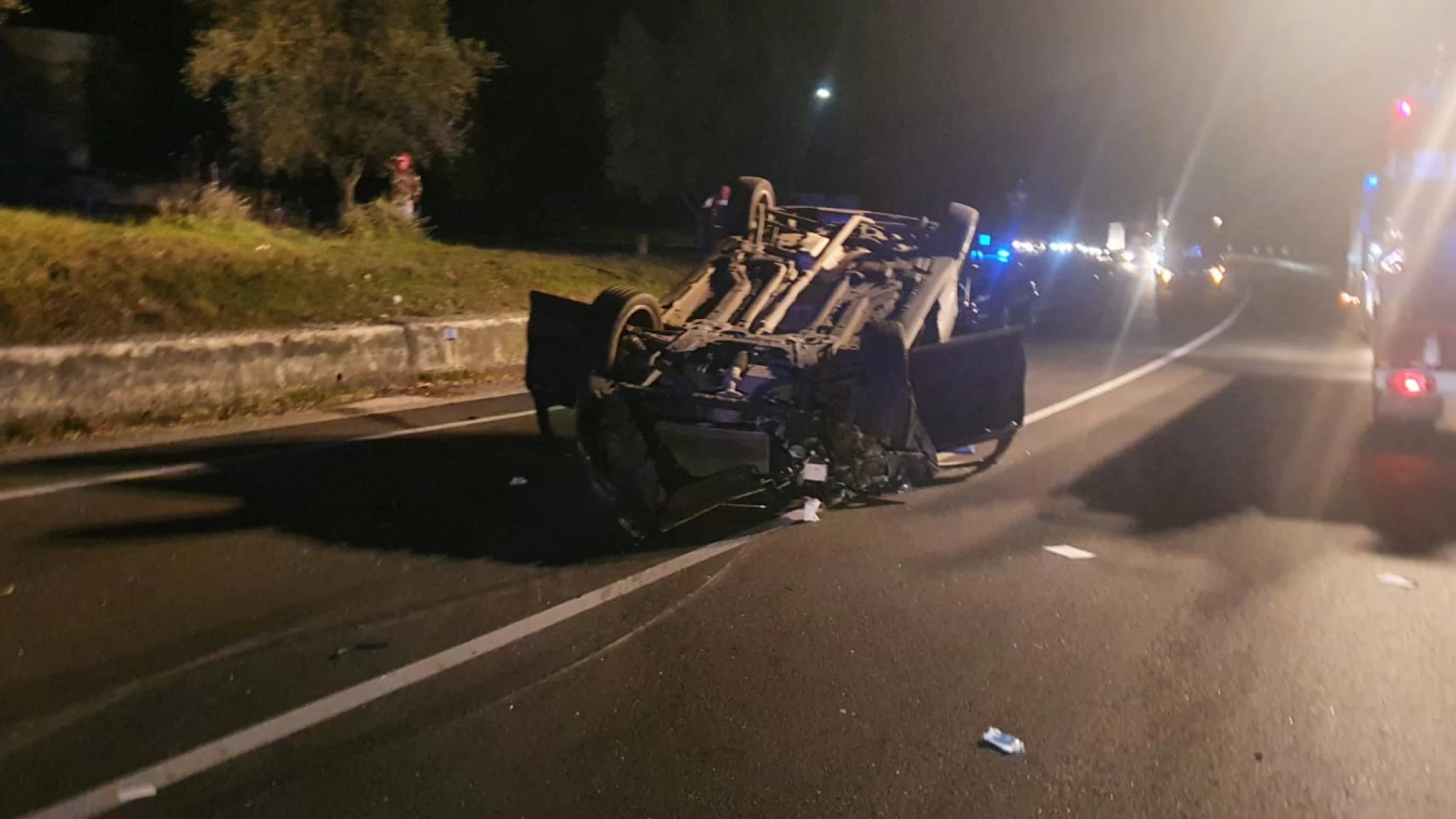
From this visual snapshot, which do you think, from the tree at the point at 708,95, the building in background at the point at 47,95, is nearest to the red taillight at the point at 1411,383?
the building in background at the point at 47,95

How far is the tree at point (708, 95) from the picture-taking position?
3000 centimetres

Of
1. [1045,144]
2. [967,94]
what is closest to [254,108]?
[967,94]

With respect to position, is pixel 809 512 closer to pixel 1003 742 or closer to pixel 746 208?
pixel 746 208

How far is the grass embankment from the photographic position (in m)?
11.3

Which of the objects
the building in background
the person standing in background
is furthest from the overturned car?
the building in background

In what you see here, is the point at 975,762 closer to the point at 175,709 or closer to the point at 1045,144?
the point at 175,709

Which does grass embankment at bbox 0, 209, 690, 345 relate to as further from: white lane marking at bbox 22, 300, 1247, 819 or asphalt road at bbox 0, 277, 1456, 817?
white lane marking at bbox 22, 300, 1247, 819

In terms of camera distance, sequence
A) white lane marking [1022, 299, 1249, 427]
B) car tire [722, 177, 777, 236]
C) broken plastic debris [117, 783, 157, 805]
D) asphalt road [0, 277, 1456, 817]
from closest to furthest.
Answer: broken plastic debris [117, 783, 157, 805], asphalt road [0, 277, 1456, 817], car tire [722, 177, 777, 236], white lane marking [1022, 299, 1249, 427]

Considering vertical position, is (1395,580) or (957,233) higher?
(957,233)

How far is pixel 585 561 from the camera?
22.5 feet

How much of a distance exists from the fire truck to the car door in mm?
4170

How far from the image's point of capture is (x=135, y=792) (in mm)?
4129

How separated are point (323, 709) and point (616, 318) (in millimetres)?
4124

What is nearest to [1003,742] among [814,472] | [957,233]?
[814,472]
